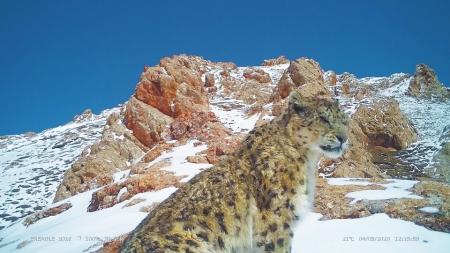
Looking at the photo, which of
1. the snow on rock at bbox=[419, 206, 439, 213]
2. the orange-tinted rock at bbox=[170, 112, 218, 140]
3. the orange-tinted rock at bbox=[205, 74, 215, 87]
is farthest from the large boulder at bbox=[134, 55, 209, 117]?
the snow on rock at bbox=[419, 206, 439, 213]

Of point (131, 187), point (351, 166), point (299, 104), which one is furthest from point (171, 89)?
point (299, 104)

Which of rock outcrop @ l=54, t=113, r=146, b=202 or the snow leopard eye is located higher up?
rock outcrop @ l=54, t=113, r=146, b=202

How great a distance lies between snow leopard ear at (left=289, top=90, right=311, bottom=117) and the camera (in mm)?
8242

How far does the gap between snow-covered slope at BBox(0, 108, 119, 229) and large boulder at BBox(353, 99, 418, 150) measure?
3396 centimetres

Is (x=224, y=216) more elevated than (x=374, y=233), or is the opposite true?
(x=224, y=216)

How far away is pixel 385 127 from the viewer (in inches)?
1869

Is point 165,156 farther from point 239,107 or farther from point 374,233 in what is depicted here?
point 239,107

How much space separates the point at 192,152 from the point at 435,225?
849 inches

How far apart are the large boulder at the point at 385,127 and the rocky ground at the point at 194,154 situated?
0.12 metres

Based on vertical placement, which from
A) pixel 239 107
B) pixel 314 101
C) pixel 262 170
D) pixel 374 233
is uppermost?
pixel 239 107

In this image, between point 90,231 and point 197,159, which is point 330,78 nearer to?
point 197,159

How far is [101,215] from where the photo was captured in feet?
71.3

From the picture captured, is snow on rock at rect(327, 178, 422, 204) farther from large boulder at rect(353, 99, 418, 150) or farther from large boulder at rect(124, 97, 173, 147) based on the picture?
large boulder at rect(353, 99, 418, 150)

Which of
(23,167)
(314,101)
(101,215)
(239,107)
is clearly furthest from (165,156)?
(23,167)
